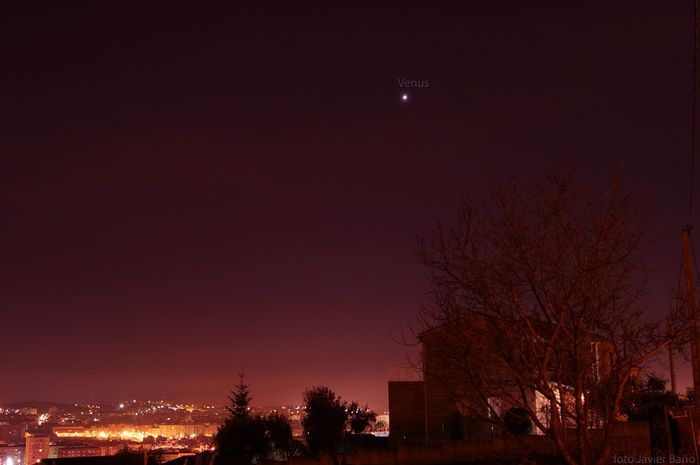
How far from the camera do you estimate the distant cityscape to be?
232 feet

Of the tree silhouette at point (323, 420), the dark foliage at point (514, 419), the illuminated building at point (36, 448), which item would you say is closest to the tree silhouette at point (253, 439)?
the tree silhouette at point (323, 420)

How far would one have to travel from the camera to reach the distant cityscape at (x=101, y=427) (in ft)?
232

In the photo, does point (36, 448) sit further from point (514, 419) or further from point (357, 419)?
point (514, 419)

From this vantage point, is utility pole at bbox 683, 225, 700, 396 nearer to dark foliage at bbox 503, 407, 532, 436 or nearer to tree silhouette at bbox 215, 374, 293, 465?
dark foliage at bbox 503, 407, 532, 436

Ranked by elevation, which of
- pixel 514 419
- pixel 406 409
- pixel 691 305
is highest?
pixel 691 305

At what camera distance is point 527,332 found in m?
10.3

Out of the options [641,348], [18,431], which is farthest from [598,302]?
[18,431]

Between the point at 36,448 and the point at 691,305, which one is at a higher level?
the point at 691,305

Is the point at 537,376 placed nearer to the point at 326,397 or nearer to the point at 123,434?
the point at 326,397

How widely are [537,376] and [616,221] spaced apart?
2.35m

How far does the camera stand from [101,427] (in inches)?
4732

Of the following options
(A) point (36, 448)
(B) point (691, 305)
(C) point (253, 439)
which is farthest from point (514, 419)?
(A) point (36, 448)

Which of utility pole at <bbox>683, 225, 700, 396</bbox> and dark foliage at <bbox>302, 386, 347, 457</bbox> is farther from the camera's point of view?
dark foliage at <bbox>302, 386, 347, 457</bbox>

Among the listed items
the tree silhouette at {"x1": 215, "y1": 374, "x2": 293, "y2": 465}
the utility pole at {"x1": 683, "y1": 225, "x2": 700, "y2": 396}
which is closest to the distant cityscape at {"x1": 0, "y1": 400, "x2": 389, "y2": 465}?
the tree silhouette at {"x1": 215, "y1": 374, "x2": 293, "y2": 465}
